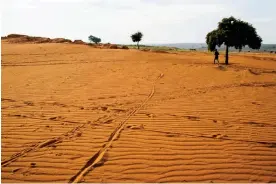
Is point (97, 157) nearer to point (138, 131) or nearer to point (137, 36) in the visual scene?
point (138, 131)

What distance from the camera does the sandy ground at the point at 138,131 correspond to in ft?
15.7

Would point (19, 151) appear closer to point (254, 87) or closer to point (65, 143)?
point (65, 143)

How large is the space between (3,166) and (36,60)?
17112 millimetres

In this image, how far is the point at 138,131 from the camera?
6480 mm

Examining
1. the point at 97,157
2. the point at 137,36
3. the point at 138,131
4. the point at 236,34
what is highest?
the point at 137,36

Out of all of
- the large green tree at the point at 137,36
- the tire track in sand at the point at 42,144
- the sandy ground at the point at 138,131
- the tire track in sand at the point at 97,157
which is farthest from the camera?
the large green tree at the point at 137,36

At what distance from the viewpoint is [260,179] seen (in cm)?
455

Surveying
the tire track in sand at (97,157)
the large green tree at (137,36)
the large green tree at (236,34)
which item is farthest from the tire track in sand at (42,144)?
the large green tree at (137,36)

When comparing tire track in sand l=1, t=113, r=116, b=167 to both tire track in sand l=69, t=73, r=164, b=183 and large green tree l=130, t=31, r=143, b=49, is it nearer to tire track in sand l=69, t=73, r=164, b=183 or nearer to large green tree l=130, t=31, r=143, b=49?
→ tire track in sand l=69, t=73, r=164, b=183

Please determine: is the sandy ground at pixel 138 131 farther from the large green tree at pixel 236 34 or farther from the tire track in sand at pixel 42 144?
the large green tree at pixel 236 34

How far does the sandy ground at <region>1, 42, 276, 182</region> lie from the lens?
478 cm

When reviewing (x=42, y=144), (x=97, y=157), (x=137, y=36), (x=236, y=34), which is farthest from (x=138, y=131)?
(x=137, y=36)

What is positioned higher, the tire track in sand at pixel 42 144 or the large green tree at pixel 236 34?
the large green tree at pixel 236 34

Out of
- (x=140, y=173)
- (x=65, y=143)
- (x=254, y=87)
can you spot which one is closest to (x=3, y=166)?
(x=65, y=143)
